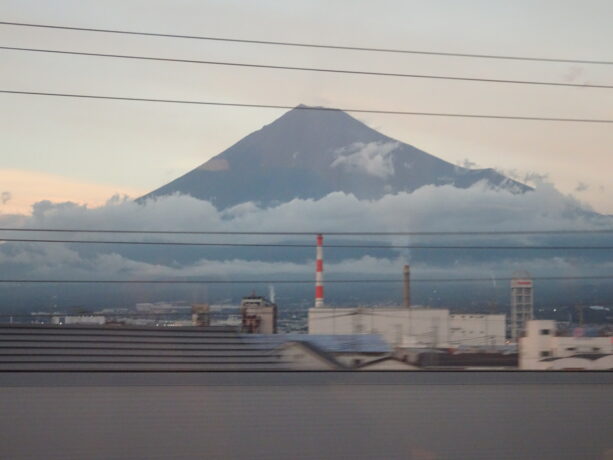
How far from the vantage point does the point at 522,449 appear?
6.05m

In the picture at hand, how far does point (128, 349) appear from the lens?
5953mm

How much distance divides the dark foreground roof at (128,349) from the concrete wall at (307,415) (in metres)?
0.10

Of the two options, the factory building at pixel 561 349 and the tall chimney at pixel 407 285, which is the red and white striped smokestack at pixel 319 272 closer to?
the tall chimney at pixel 407 285

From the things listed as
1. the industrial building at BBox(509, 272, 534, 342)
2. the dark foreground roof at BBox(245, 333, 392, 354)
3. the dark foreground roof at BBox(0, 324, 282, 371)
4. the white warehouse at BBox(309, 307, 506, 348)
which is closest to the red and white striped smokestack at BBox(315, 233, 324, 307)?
the white warehouse at BBox(309, 307, 506, 348)

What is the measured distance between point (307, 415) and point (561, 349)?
2552 mm

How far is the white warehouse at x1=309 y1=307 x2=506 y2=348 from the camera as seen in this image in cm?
637

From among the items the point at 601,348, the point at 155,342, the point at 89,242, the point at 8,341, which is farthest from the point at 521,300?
the point at 8,341

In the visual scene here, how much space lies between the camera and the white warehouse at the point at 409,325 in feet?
20.9

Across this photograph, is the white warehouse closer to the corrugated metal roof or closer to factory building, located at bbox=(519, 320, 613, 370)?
the corrugated metal roof

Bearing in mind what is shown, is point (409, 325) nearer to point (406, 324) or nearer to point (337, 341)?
point (406, 324)

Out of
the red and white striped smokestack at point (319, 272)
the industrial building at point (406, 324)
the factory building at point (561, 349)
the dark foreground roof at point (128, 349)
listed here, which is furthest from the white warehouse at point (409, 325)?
the dark foreground roof at point (128, 349)

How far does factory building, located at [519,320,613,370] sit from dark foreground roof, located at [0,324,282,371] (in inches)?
94.0

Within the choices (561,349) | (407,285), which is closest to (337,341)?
(407,285)

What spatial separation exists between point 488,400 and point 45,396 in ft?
12.1
